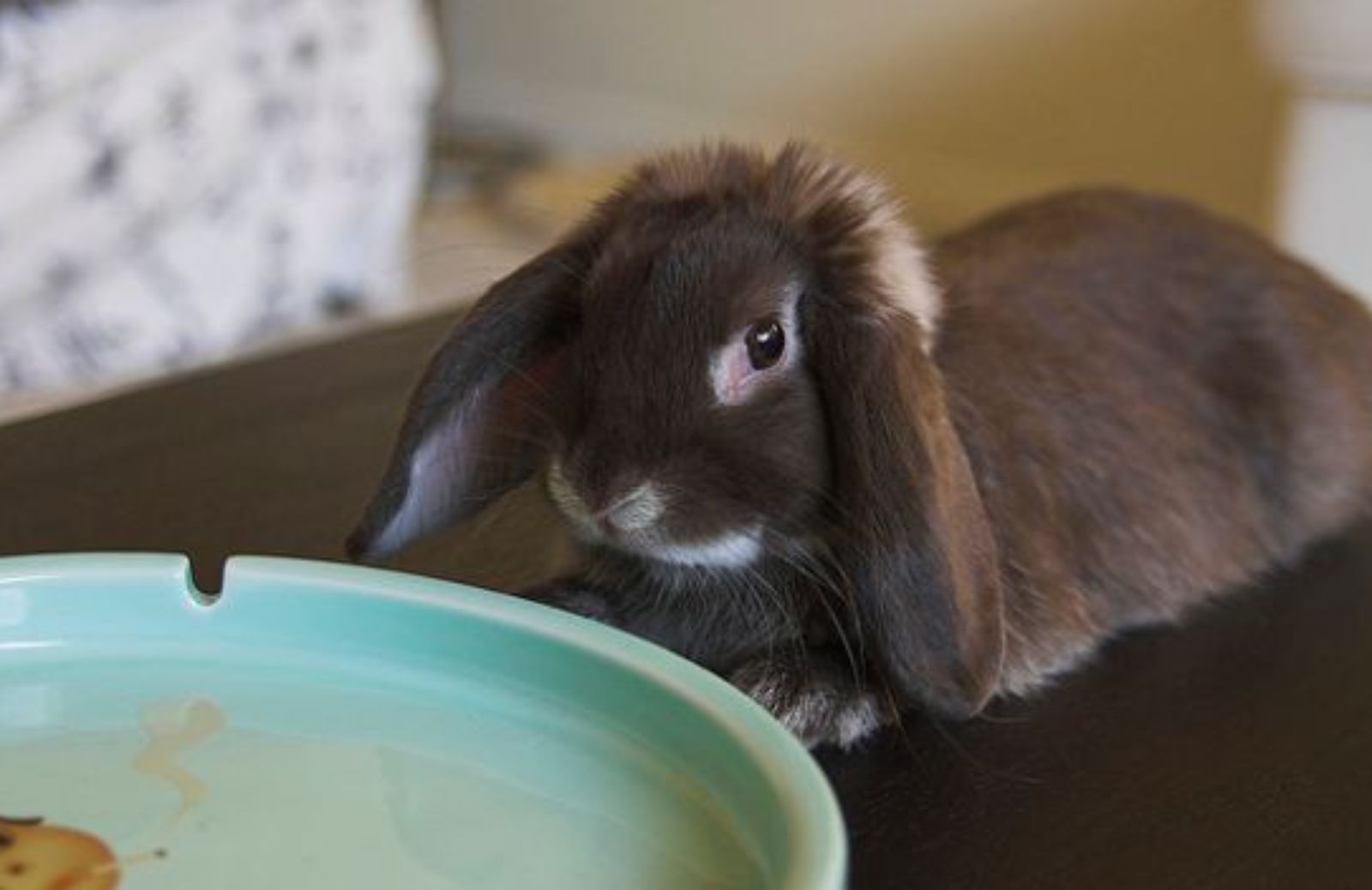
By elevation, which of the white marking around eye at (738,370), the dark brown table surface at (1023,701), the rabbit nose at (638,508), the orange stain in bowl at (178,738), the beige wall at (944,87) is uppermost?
the white marking around eye at (738,370)

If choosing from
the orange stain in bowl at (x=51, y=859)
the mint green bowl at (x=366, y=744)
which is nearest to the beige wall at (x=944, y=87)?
the mint green bowl at (x=366, y=744)

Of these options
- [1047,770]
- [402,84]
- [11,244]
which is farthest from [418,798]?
[402,84]

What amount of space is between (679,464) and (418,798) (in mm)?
199

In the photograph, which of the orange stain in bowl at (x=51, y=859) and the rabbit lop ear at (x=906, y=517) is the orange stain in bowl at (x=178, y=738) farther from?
the rabbit lop ear at (x=906, y=517)

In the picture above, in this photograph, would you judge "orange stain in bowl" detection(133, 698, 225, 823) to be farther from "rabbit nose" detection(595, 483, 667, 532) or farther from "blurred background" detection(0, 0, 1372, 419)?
"blurred background" detection(0, 0, 1372, 419)

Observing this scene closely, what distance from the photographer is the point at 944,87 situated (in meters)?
3.02

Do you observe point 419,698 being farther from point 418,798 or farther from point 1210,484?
point 1210,484

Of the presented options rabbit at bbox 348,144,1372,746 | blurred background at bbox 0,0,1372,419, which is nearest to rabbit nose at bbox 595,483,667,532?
rabbit at bbox 348,144,1372,746

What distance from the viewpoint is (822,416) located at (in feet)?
3.03

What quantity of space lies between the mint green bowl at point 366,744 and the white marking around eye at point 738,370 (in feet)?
0.44

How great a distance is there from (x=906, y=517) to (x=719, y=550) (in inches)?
3.7

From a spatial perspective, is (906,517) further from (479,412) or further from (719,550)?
(479,412)

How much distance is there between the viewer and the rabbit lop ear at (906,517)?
2.92 feet

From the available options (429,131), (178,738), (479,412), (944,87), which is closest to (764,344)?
(479,412)
